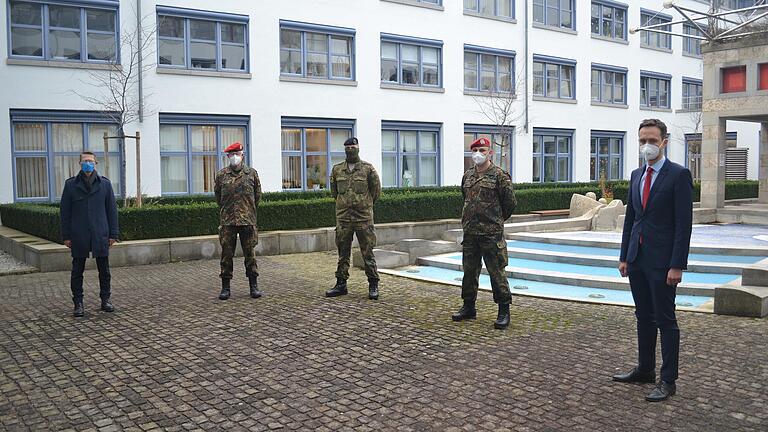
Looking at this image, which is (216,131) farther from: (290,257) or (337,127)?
(290,257)

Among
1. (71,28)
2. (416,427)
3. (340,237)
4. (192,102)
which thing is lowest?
(416,427)

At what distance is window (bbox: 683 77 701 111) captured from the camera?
119 feet

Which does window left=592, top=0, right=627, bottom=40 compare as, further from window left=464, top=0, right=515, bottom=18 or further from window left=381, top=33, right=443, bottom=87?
window left=381, top=33, right=443, bottom=87

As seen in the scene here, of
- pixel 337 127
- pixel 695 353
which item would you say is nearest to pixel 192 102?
pixel 337 127

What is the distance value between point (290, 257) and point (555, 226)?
665cm

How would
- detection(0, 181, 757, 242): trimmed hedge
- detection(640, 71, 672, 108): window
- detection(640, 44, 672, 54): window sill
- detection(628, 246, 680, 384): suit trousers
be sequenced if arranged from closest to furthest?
detection(628, 246, 680, 384): suit trousers, detection(0, 181, 757, 242): trimmed hedge, detection(640, 44, 672, 54): window sill, detection(640, 71, 672, 108): window

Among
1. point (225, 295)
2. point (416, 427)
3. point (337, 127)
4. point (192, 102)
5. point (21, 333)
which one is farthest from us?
point (337, 127)

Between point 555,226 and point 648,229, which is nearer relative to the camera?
point 648,229

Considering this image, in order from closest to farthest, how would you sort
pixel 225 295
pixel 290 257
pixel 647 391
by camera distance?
pixel 647 391, pixel 225 295, pixel 290 257

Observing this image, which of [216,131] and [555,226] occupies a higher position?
[216,131]

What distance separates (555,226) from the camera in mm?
16625

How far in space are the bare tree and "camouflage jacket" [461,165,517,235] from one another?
1259cm

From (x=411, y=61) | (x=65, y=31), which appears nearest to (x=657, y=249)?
(x=65, y=31)

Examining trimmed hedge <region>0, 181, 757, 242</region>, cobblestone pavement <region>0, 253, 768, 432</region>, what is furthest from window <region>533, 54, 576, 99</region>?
cobblestone pavement <region>0, 253, 768, 432</region>
